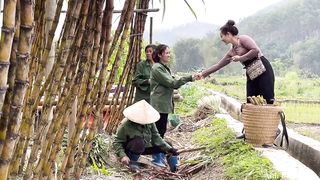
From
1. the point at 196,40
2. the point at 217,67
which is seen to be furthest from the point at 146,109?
the point at 196,40

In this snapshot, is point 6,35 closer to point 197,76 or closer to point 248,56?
point 197,76

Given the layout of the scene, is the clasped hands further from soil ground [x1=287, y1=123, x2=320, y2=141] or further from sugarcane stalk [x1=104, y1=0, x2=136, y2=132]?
soil ground [x1=287, y1=123, x2=320, y2=141]

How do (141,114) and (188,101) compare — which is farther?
(188,101)

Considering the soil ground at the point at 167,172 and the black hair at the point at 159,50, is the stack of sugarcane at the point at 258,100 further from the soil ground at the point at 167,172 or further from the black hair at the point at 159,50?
the black hair at the point at 159,50

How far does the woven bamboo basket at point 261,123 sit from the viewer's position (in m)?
4.50

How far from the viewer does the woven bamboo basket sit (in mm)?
4500

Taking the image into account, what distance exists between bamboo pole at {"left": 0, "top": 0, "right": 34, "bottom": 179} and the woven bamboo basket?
3.40 meters

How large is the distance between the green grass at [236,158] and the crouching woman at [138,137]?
0.50m

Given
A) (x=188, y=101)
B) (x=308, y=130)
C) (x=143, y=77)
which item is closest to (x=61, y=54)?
(x=143, y=77)

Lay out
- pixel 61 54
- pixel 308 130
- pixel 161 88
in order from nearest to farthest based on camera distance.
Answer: pixel 61 54, pixel 161 88, pixel 308 130

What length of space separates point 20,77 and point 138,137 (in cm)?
308

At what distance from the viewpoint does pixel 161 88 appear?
4914mm

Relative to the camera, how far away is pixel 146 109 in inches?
171

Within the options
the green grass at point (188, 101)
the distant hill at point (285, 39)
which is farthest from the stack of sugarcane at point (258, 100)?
the distant hill at point (285, 39)
